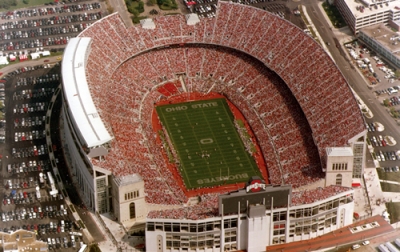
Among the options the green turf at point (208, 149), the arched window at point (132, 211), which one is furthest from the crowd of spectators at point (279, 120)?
the arched window at point (132, 211)

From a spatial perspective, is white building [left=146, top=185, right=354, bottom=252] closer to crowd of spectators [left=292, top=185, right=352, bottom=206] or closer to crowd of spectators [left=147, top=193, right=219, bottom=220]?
crowd of spectators [left=292, top=185, right=352, bottom=206]

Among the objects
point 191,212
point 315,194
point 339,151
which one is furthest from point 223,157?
point 191,212

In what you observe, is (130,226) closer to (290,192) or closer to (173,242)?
(173,242)

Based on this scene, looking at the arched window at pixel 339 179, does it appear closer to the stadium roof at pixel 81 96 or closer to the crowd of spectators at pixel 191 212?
the crowd of spectators at pixel 191 212

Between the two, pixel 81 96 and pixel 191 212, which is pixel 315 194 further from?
pixel 81 96

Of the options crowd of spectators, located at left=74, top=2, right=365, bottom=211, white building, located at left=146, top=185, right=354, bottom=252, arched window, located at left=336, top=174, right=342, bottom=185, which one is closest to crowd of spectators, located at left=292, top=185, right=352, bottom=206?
white building, located at left=146, top=185, right=354, bottom=252

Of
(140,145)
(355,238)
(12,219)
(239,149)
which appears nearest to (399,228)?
(355,238)

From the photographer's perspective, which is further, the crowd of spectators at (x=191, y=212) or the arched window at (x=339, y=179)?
the arched window at (x=339, y=179)
